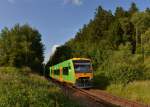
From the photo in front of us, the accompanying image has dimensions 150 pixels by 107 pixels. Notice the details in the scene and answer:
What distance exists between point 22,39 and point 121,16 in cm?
3084

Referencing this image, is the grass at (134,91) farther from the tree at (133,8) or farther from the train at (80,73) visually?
the tree at (133,8)

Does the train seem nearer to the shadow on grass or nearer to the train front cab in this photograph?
the train front cab

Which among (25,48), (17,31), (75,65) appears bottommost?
(75,65)

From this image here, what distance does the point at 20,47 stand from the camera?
65250 mm

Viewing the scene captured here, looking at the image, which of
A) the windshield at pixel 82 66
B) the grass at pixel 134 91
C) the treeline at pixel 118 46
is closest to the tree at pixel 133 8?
the treeline at pixel 118 46

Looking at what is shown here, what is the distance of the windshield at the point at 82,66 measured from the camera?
101 feet

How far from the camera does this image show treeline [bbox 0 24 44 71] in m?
61.7

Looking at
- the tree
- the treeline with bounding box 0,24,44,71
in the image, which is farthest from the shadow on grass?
the tree

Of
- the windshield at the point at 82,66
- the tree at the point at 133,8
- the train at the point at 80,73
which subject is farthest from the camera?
the tree at the point at 133,8

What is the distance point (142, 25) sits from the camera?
70250mm

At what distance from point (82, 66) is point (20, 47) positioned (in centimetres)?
3623

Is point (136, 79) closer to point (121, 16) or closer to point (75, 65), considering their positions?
point (75, 65)

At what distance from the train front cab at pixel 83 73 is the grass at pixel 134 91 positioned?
3488 mm

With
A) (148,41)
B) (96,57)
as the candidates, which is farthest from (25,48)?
(148,41)
